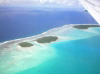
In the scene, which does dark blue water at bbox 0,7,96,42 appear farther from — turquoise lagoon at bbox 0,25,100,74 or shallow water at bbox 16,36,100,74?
shallow water at bbox 16,36,100,74

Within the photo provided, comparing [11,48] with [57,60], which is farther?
[11,48]

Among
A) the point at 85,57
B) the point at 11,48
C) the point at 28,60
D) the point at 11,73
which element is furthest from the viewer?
the point at 11,48

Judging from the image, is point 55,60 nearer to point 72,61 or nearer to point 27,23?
point 72,61

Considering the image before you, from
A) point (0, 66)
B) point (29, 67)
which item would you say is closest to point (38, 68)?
point (29, 67)

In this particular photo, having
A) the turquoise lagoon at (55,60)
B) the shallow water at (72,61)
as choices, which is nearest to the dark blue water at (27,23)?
the turquoise lagoon at (55,60)

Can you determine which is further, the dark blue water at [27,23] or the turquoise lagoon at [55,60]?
the dark blue water at [27,23]

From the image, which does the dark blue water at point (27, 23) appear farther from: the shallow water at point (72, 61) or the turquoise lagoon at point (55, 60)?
the shallow water at point (72, 61)

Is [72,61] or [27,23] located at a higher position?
[27,23]

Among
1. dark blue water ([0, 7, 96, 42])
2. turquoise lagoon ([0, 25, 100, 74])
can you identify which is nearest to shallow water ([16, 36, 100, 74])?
turquoise lagoon ([0, 25, 100, 74])

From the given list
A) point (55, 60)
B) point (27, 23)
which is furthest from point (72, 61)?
point (27, 23)

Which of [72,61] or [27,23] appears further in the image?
[27,23]

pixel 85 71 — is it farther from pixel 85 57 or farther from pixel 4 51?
pixel 4 51
